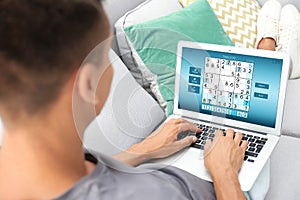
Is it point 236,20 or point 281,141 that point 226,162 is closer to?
point 281,141

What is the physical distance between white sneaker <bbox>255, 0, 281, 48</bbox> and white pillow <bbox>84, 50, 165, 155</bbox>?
2.53 feet

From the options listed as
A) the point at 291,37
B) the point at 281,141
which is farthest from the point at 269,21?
the point at 281,141

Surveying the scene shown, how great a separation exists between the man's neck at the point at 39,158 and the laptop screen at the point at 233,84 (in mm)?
660

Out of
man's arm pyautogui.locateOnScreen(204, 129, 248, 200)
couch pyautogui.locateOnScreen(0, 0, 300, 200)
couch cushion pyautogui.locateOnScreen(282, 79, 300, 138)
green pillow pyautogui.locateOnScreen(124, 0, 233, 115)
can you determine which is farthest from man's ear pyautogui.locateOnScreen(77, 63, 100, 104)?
couch cushion pyautogui.locateOnScreen(282, 79, 300, 138)

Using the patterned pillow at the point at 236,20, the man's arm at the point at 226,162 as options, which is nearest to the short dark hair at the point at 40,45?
the man's arm at the point at 226,162

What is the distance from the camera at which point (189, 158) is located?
1159mm

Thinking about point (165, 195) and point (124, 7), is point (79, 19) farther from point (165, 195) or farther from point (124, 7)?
point (124, 7)

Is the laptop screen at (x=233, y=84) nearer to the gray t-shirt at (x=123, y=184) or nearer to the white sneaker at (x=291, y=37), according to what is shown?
the gray t-shirt at (x=123, y=184)

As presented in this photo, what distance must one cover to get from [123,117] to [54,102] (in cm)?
51

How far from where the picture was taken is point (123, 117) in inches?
44.5

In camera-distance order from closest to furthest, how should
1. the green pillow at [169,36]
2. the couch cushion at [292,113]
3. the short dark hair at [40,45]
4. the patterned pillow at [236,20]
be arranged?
1. the short dark hair at [40,45]
2. the green pillow at [169,36]
3. the couch cushion at [292,113]
4. the patterned pillow at [236,20]

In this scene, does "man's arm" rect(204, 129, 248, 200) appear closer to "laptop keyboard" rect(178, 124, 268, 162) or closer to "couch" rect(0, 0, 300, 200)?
Answer: "laptop keyboard" rect(178, 124, 268, 162)

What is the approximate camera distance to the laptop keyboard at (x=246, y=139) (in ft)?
3.88

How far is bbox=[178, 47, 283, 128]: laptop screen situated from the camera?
4.09 ft
